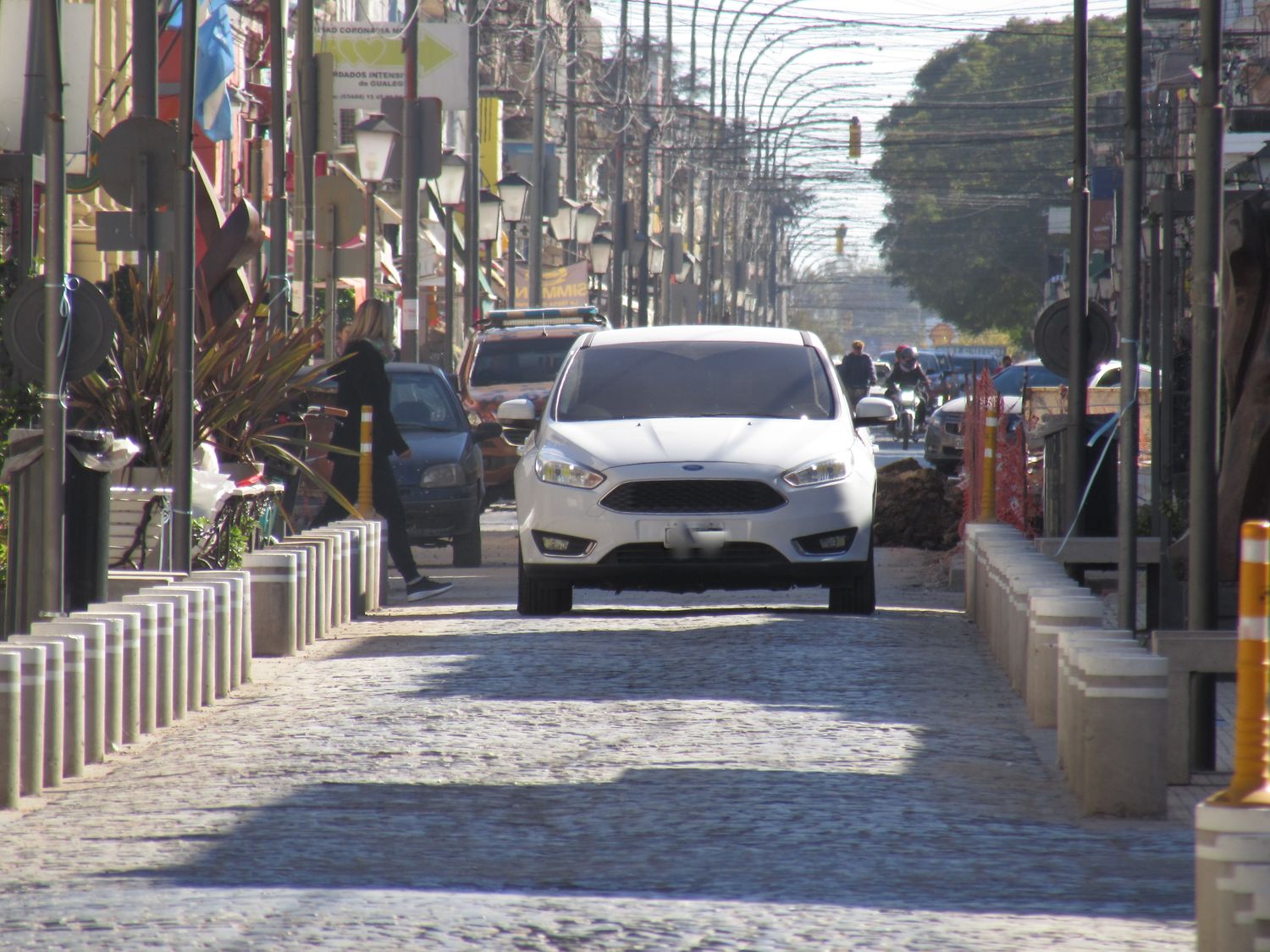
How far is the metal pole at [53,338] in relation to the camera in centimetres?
1102

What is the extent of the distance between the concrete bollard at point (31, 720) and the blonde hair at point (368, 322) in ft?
31.3

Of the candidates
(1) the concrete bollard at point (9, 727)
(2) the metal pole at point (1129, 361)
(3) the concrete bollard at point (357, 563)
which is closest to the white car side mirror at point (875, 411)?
(2) the metal pole at point (1129, 361)

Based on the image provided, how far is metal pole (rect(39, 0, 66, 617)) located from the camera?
1102 centimetres

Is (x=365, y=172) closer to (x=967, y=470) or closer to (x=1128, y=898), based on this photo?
(x=967, y=470)

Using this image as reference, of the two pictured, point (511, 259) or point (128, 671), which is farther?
point (511, 259)

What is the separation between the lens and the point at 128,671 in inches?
390

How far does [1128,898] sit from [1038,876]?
0.38 m

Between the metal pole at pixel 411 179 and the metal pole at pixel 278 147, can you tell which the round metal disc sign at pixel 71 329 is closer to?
the metal pole at pixel 278 147

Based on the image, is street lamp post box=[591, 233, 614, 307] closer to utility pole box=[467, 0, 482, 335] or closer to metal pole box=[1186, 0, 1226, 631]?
utility pole box=[467, 0, 482, 335]

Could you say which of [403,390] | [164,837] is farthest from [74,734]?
[403,390]

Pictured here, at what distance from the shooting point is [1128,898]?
694 cm

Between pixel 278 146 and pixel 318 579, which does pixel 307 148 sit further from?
pixel 318 579

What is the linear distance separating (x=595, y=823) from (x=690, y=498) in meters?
6.34

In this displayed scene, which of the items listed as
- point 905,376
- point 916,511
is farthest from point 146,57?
point 905,376
